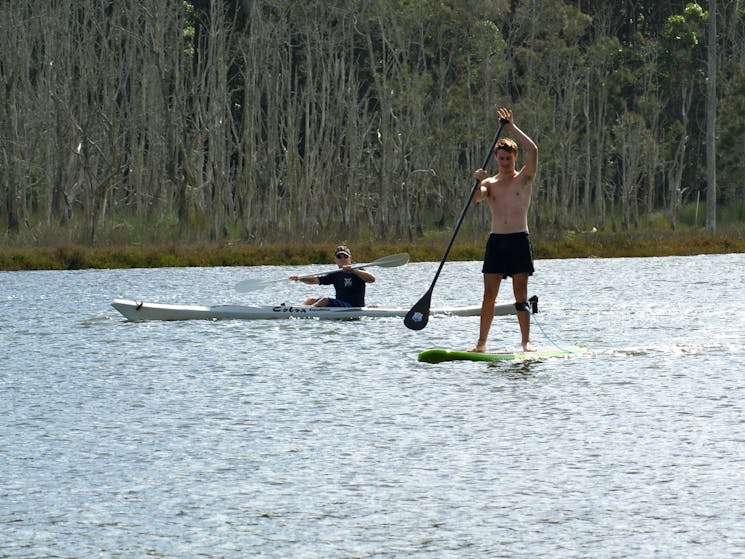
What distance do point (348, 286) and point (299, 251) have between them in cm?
1815

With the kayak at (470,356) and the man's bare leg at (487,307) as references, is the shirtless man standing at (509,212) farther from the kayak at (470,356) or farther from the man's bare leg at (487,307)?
the kayak at (470,356)

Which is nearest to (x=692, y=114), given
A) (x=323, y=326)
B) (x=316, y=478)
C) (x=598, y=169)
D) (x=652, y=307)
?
(x=598, y=169)

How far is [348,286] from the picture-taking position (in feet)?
64.3

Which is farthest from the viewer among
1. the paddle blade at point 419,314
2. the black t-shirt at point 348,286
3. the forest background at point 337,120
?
the forest background at point 337,120

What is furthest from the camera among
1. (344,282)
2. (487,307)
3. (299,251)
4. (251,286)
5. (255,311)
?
(299,251)

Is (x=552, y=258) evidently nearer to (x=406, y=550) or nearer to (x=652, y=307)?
(x=652, y=307)

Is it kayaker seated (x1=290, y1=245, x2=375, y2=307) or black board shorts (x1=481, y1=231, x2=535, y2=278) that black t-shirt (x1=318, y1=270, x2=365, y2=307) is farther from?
black board shorts (x1=481, y1=231, x2=535, y2=278)

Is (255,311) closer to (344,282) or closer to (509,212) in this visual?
(344,282)

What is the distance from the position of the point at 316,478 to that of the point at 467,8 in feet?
152

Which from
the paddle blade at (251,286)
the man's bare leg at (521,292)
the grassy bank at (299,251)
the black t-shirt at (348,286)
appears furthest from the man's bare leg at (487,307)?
the grassy bank at (299,251)

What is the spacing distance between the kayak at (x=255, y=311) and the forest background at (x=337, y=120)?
15899 mm

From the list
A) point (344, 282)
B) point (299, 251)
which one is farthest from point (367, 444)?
point (299, 251)

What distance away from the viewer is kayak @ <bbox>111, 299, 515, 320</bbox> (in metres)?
19.5

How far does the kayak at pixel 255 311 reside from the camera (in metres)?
19.5
